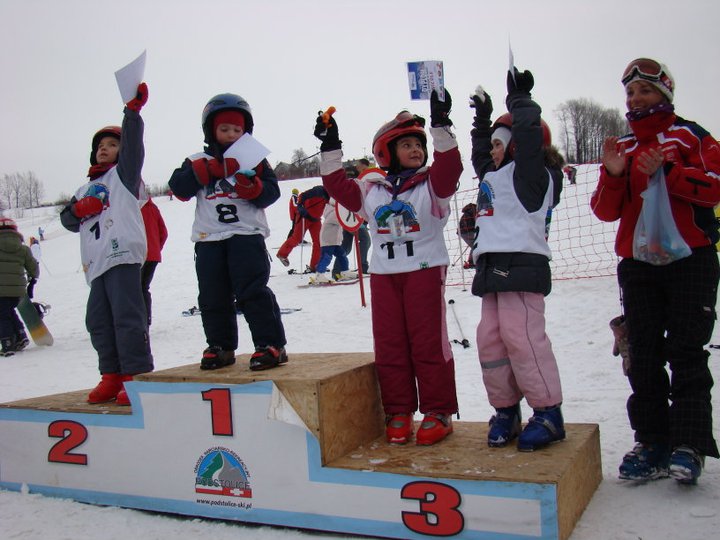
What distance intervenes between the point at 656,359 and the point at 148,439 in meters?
2.46

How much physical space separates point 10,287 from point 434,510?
7.56m

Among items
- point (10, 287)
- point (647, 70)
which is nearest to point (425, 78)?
point (647, 70)

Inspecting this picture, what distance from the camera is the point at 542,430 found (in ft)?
8.71

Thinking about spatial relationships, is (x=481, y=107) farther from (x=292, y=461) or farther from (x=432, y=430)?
(x=292, y=461)

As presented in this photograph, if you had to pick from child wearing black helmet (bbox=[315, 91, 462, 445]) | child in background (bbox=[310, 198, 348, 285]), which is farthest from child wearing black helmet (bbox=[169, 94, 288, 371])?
child in background (bbox=[310, 198, 348, 285])

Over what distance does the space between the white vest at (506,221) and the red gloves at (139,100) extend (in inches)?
76.1

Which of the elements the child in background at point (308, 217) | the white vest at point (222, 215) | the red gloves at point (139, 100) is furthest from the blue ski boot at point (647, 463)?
the child in background at point (308, 217)

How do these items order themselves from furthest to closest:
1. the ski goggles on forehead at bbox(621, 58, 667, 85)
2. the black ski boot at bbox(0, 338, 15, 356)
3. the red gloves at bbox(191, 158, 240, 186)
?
the black ski boot at bbox(0, 338, 15, 356), the red gloves at bbox(191, 158, 240, 186), the ski goggles on forehead at bbox(621, 58, 667, 85)

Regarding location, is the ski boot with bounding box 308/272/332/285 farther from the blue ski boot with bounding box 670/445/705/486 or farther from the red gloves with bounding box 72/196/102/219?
the blue ski boot with bounding box 670/445/705/486

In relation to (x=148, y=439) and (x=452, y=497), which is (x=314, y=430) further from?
(x=148, y=439)

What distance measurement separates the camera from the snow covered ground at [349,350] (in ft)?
8.34

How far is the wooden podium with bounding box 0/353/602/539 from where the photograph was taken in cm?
239

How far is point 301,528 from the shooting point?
2758 mm

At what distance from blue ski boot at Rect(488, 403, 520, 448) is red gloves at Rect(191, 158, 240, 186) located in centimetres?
188
